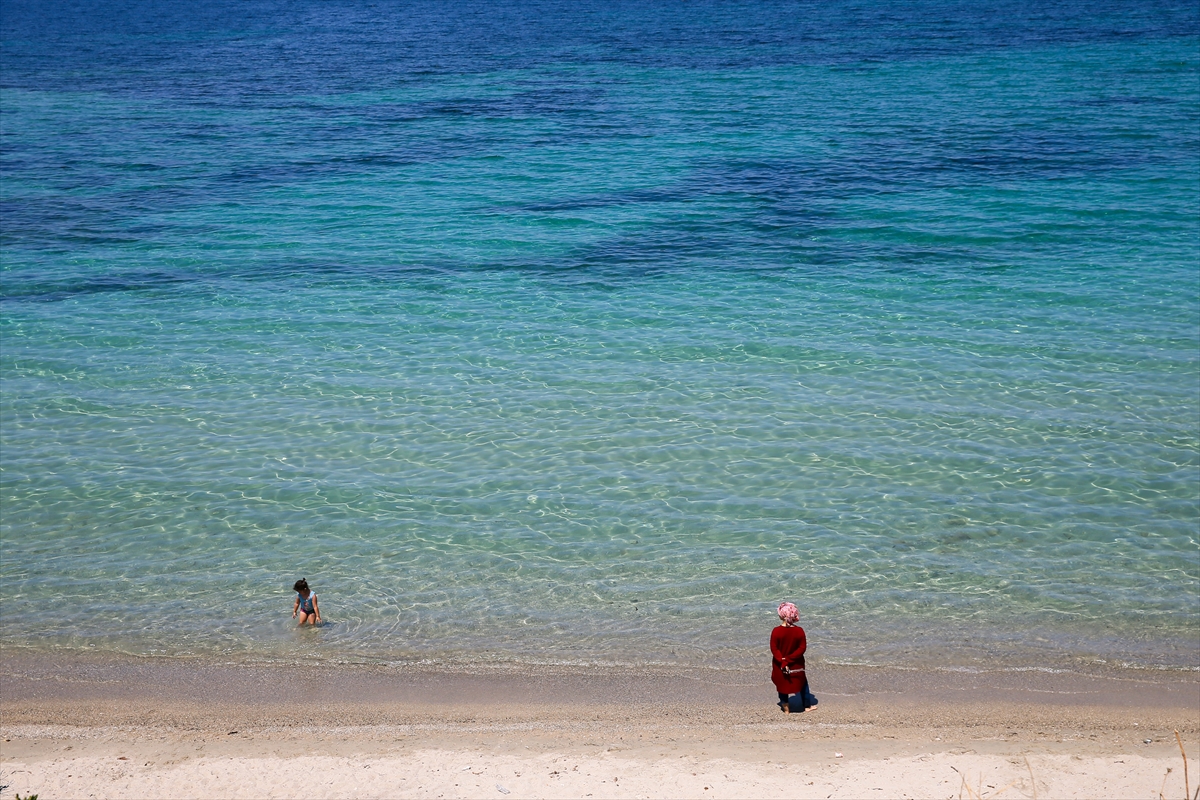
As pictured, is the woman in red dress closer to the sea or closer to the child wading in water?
the sea

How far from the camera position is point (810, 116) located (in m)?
35.8

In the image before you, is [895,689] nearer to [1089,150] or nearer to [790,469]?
[790,469]

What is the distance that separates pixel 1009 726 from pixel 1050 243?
16112mm

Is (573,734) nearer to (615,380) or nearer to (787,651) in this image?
(787,651)

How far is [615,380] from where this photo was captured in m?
18.1

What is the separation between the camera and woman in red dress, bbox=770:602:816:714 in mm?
10195

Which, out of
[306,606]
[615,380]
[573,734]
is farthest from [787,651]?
[615,380]

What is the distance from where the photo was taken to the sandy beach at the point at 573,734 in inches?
372

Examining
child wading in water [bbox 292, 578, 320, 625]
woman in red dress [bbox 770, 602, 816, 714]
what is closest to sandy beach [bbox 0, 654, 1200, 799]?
woman in red dress [bbox 770, 602, 816, 714]

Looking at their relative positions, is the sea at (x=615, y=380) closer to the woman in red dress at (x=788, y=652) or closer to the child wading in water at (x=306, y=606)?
the child wading in water at (x=306, y=606)

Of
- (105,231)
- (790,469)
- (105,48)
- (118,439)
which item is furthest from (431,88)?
(790,469)

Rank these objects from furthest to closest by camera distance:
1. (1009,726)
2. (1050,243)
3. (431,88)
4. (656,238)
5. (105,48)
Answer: (105,48) < (431,88) < (656,238) < (1050,243) < (1009,726)

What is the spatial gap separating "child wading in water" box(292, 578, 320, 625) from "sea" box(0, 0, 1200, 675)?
1.57 ft

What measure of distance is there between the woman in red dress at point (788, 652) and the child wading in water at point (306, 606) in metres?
5.22
